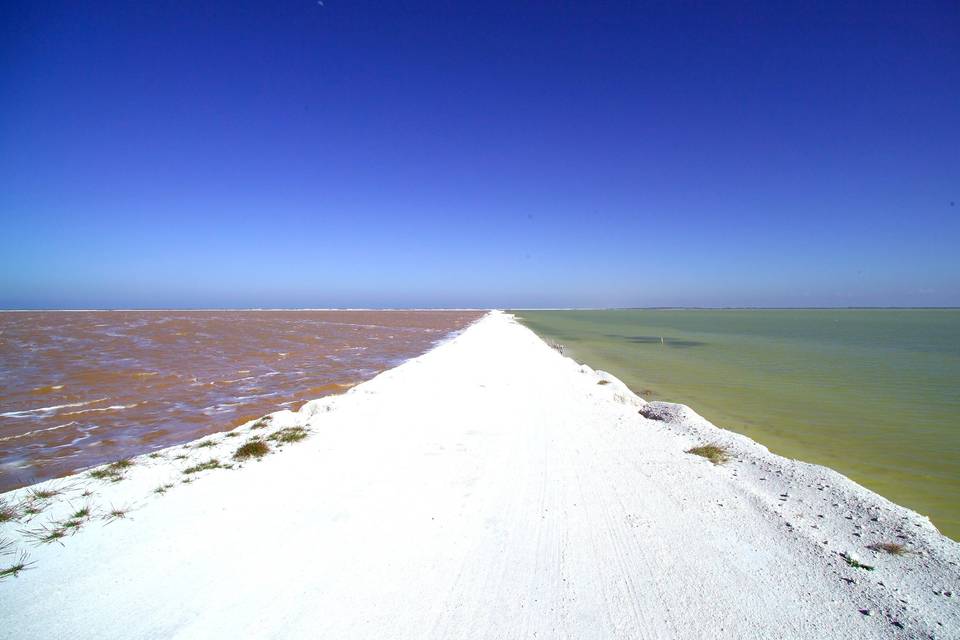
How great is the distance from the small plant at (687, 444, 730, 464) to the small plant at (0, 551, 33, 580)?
834 centimetres

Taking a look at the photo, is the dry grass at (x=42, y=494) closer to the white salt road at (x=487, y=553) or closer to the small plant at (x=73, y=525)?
the white salt road at (x=487, y=553)

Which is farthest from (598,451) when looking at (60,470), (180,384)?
(180,384)

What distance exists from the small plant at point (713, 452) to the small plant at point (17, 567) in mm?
8345

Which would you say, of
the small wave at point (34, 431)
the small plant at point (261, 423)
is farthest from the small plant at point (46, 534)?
the small wave at point (34, 431)

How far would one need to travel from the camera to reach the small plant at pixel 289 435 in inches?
289

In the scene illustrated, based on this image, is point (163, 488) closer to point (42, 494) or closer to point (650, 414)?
point (42, 494)

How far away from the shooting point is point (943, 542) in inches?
163

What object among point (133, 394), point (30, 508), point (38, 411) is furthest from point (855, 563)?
point (133, 394)

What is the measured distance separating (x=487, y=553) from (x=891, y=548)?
13.0 ft

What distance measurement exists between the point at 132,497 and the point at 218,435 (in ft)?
9.23

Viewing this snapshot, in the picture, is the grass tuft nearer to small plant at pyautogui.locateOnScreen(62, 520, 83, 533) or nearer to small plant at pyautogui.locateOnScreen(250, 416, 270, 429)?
small plant at pyautogui.locateOnScreen(62, 520, 83, 533)

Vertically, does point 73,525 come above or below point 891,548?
below

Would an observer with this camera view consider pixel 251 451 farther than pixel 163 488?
Yes

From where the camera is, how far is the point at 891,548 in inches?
156
